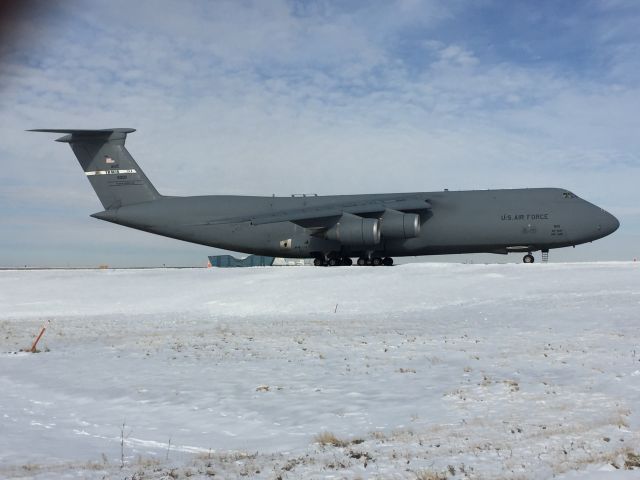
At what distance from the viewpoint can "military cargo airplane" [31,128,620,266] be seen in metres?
27.7

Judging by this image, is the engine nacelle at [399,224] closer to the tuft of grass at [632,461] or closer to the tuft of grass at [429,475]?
the tuft of grass at [632,461]

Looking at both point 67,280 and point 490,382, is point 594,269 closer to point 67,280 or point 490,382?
point 490,382

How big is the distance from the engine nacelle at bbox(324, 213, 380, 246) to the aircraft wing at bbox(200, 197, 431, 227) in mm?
469

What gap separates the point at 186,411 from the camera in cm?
745

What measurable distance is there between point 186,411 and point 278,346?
169 inches

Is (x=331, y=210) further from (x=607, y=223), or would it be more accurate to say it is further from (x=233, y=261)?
(x=233, y=261)

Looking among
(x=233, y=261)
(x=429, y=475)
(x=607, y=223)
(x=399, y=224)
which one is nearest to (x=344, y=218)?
(x=399, y=224)

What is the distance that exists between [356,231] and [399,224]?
2122 mm

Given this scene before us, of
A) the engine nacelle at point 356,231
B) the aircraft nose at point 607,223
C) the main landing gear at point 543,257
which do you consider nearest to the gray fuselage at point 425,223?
the aircraft nose at point 607,223

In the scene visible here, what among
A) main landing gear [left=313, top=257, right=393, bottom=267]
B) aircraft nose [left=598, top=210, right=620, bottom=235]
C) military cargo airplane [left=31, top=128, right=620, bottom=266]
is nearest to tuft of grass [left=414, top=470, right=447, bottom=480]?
military cargo airplane [left=31, top=128, right=620, bottom=266]

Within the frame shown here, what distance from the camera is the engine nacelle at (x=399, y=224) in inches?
1105

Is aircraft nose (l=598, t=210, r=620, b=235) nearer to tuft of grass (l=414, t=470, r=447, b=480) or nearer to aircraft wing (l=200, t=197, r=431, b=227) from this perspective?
aircraft wing (l=200, t=197, r=431, b=227)

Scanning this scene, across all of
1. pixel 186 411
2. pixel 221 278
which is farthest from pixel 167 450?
pixel 221 278

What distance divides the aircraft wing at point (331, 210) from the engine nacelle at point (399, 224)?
1.41 feet
